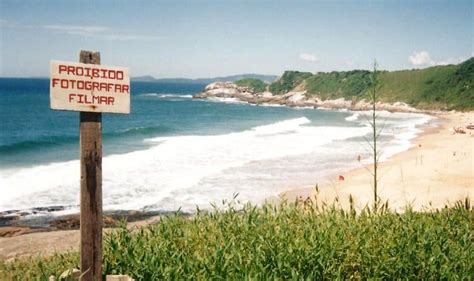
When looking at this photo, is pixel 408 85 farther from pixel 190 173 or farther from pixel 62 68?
pixel 62 68

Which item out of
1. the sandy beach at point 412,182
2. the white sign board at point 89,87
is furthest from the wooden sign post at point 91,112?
the sandy beach at point 412,182

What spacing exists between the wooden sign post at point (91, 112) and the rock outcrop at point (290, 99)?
92211 mm

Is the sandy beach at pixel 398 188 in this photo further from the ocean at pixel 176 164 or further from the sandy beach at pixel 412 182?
the ocean at pixel 176 164

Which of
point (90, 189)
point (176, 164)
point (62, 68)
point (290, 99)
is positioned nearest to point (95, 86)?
point (62, 68)

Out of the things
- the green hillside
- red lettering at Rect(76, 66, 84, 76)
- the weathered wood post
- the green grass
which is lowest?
the green grass

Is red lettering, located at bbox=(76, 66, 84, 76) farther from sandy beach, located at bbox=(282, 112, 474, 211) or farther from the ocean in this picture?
sandy beach, located at bbox=(282, 112, 474, 211)

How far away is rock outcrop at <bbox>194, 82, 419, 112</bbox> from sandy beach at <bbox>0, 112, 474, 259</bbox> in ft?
220

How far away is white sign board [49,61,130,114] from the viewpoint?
4.42 meters

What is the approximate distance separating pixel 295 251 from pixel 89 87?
272cm

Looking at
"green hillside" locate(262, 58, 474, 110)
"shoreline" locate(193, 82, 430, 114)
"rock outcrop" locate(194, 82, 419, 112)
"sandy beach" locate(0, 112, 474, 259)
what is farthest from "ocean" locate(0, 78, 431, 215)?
"rock outcrop" locate(194, 82, 419, 112)

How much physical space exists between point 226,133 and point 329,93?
77.6 m

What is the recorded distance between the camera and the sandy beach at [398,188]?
1220cm

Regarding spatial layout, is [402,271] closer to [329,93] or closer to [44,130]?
[44,130]

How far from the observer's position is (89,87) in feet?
15.0
